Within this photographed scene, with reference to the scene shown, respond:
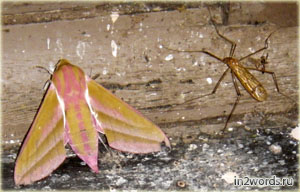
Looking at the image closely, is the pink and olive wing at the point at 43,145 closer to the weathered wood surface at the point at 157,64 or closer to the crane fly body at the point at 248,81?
the weathered wood surface at the point at 157,64

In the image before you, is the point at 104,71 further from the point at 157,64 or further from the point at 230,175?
the point at 230,175

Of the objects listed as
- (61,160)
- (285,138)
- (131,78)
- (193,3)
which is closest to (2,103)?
(61,160)

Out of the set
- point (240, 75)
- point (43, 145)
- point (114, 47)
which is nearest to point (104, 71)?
point (114, 47)

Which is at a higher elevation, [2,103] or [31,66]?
[31,66]

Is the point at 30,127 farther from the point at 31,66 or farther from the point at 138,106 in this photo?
the point at 138,106

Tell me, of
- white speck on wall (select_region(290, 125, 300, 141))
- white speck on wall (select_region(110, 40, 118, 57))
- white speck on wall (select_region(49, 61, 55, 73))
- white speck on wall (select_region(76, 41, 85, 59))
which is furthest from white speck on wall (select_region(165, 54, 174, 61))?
white speck on wall (select_region(290, 125, 300, 141))

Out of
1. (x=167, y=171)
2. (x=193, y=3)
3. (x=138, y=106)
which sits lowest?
(x=167, y=171)

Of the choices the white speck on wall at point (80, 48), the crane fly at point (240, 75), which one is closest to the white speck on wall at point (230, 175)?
the crane fly at point (240, 75)
